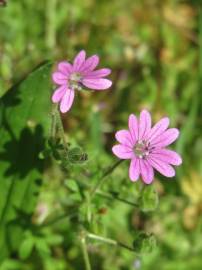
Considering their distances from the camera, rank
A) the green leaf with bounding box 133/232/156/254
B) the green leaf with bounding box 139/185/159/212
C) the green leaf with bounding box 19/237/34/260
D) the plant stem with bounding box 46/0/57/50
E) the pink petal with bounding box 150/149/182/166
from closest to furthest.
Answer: the pink petal with bounding box 150/149/182/166, the green leaf with bounding box 133/232/156/254, the green leaf with bounding box 139/185/159/212, the green leaf with bounding box 19/237/34/260, the plant stem with bounding box 46/0/57/50

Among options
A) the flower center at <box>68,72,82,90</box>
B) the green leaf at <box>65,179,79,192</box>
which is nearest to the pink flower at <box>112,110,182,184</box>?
the flower center at <box>68,72,82,90</box>

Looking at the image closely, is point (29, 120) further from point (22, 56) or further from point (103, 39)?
point (103, 39)

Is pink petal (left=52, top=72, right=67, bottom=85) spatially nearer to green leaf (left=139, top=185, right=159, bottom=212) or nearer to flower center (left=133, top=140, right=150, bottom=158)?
flower center (left=133, top=140, right=150, bottom=158)

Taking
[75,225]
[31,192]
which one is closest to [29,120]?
[31,192]

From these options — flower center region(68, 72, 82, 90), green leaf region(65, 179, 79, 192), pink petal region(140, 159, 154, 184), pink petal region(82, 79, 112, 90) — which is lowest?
pink petal region(140, 159, 154, 184)

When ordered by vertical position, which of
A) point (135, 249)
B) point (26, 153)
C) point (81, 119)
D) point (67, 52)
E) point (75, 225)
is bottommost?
point (135, 249)

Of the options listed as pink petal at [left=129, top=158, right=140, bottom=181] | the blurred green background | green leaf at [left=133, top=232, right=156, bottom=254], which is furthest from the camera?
the blurred green background
